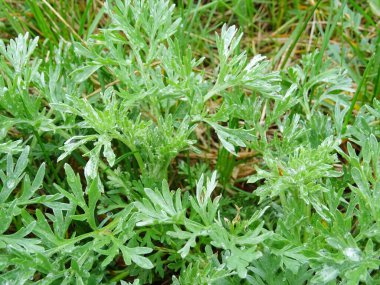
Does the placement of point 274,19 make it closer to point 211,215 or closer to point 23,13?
point 23,13

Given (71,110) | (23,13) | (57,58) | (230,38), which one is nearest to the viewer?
(71,110)

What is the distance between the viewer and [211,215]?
1.94 meters

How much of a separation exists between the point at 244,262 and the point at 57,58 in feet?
4.33

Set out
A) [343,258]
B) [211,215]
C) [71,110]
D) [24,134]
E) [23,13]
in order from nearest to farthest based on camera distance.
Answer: [343,258]
[211,215]
[71,110]
[24,134]
[23,13]

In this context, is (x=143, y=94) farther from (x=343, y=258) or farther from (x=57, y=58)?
(x=343, y=258)

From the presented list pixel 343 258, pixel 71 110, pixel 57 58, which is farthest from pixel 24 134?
pixel 343 258

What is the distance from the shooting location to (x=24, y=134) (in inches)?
111

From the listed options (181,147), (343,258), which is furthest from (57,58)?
(343,258)

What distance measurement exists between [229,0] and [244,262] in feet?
7.53

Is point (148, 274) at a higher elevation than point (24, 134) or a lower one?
lower

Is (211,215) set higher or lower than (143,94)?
lower

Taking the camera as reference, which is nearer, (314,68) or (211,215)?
(211,215)

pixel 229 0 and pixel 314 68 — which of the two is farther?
pixel 229 0

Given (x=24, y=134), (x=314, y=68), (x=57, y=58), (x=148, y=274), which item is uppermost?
(x=57, y=58)
